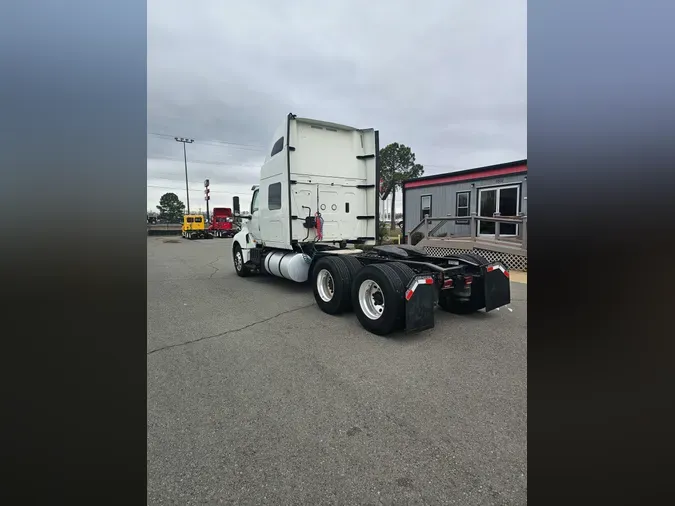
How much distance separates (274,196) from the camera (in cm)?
Answer: 752

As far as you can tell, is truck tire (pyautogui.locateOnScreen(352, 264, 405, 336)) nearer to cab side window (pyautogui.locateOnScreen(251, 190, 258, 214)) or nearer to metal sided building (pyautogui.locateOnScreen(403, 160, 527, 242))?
cab side window (pyautogui.locateOnScreen(251, 190, 258, 214))

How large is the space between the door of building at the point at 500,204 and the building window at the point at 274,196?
26.2 feet

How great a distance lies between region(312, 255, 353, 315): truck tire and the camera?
5565mm

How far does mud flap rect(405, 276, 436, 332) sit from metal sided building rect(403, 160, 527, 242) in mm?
7988

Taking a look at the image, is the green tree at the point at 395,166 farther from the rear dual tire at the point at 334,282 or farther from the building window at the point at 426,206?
the rear dual tire at the point at 334,282

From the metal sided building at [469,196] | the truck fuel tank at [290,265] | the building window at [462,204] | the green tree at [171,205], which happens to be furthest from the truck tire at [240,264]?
the green tree at [171,205]

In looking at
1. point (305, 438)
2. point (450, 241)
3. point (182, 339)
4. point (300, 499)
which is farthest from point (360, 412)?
point (450, 241)

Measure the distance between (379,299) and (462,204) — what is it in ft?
35.4

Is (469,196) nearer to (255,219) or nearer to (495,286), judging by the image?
(255,219)

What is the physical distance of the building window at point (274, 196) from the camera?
7309 millimetres
